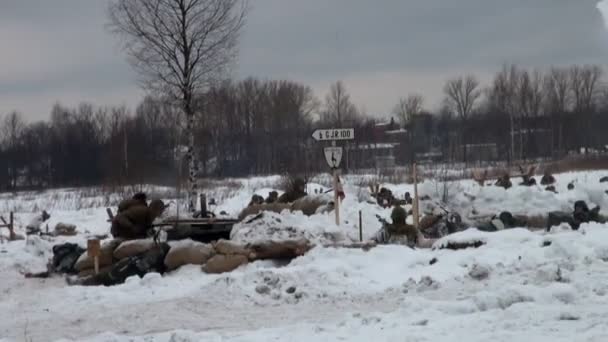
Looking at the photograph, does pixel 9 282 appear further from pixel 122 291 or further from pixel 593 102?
pixel 593 102

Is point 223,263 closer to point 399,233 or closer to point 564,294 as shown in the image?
point 399,233

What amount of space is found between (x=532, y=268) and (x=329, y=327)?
3.68m

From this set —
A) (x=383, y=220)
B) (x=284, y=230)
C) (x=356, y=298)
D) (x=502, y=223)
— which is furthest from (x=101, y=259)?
(x=502, y=223)

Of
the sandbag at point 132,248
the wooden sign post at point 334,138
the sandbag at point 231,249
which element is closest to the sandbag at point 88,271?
the sandbag at point 132,248

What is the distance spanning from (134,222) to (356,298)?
271 inches

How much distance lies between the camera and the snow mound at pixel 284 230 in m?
13.5

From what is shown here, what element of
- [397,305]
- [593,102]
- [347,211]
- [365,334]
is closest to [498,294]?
[397,305]

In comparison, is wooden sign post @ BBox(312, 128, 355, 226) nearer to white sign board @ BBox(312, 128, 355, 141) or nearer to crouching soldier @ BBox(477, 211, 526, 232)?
white sign board @ BBox(312, 128, 355, 141)

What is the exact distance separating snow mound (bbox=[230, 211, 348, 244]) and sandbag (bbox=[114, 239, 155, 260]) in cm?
156

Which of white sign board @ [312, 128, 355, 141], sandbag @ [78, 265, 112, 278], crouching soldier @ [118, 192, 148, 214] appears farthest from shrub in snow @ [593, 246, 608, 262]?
crouching soldier @ [118, 192, 148, 214]

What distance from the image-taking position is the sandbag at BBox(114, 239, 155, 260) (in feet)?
46.0

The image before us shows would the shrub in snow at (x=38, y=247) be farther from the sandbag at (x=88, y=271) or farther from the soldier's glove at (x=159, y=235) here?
the soldier's glove at (x=159, y=235)

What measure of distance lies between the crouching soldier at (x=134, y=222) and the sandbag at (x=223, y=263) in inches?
120

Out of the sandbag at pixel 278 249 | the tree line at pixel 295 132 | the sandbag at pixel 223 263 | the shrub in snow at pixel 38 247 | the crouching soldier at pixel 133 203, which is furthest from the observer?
the tree line at pixel 295 132
